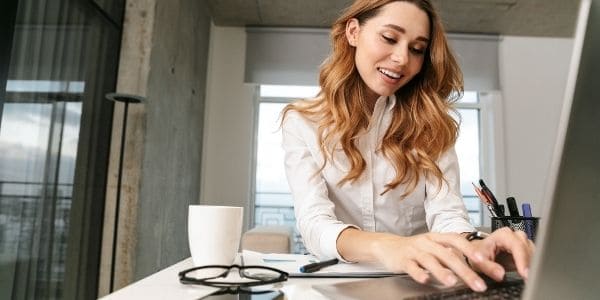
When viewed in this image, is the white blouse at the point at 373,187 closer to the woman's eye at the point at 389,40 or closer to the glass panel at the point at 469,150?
the woman's eye at the point at 389,40

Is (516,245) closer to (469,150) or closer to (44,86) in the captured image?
(44,86)

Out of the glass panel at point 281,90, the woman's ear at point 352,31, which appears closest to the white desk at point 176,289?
the woman's ear at point 352,31

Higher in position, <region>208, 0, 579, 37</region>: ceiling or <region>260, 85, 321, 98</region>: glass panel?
<region>208, 0, 579, 37</region>: ceiling

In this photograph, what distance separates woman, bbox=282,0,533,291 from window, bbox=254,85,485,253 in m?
2.46

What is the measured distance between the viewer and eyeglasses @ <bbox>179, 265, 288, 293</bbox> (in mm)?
524

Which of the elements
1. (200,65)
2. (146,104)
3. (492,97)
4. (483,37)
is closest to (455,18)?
(483,37)

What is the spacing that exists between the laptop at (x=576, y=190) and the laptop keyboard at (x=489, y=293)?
0.18m

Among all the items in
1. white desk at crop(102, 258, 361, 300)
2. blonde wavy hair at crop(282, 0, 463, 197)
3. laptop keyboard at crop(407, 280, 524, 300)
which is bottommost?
white desk at crop(102, 258, 361, 300)

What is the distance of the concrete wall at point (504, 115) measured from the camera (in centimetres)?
368

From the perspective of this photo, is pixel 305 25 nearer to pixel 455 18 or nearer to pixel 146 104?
pixel 455 18

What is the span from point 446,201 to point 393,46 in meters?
0.41

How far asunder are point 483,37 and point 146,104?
9.49ft

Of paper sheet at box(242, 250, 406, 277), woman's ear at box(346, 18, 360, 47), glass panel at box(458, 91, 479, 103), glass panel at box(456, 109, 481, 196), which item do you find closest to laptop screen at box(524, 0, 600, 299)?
paper sheet at box(242, 250, 406, 277)

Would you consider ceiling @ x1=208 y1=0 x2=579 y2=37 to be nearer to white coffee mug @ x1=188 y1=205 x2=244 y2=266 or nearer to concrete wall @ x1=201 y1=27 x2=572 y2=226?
concrete wall @ x1=201 y1=27 x2=572 y2=226
